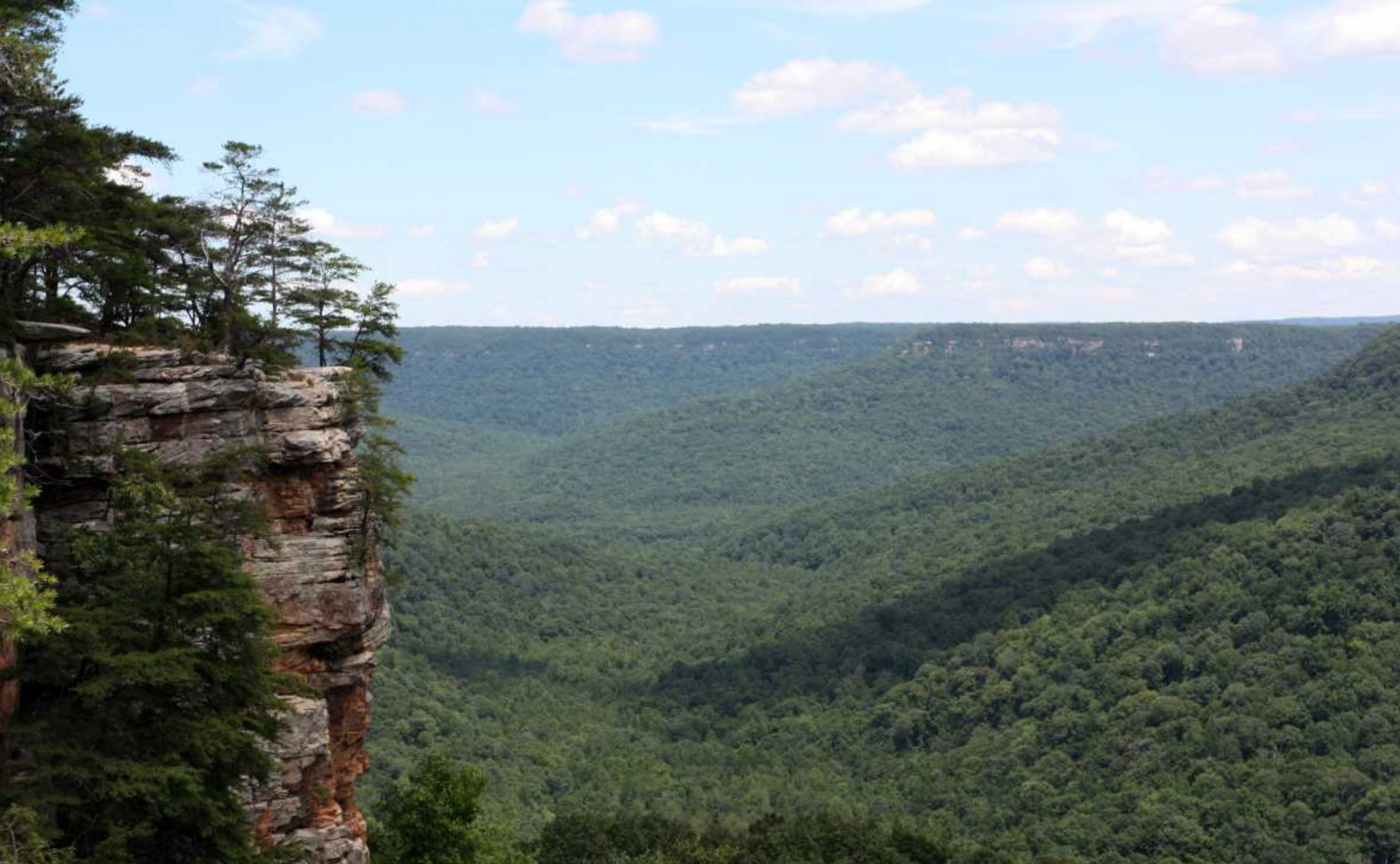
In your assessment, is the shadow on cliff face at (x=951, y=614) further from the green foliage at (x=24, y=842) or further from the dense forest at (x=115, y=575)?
the green foliage at (x=24, y=842)

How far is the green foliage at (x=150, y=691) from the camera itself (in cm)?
2048

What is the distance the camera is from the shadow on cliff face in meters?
95.2

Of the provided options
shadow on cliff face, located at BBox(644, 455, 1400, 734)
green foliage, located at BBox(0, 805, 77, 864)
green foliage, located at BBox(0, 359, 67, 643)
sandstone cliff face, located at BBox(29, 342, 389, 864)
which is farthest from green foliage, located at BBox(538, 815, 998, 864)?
shadow on cliff face, located at BBox(644, 455, 1400, 734)

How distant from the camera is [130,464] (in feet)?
76.5

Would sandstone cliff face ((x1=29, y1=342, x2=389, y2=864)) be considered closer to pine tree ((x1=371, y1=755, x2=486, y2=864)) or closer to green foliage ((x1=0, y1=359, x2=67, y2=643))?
green foliage ((x1=0, y1=359, x2=67, y2=643))

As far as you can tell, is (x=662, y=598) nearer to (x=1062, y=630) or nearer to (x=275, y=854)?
(x=1062, y=630)

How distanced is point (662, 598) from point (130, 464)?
110m

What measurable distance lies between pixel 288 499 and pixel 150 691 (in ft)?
18.7

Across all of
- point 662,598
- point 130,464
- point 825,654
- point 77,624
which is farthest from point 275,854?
point 662,598

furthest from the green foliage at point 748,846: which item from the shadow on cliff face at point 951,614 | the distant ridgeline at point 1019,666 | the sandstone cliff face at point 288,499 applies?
the shadow on cliff face at point 951,614

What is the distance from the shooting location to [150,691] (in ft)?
70.8

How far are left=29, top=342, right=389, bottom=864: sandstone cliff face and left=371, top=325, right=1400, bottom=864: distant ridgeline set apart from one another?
136 feet

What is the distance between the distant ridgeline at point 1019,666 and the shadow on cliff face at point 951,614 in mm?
296

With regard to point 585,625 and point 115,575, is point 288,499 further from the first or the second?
point 585,625
